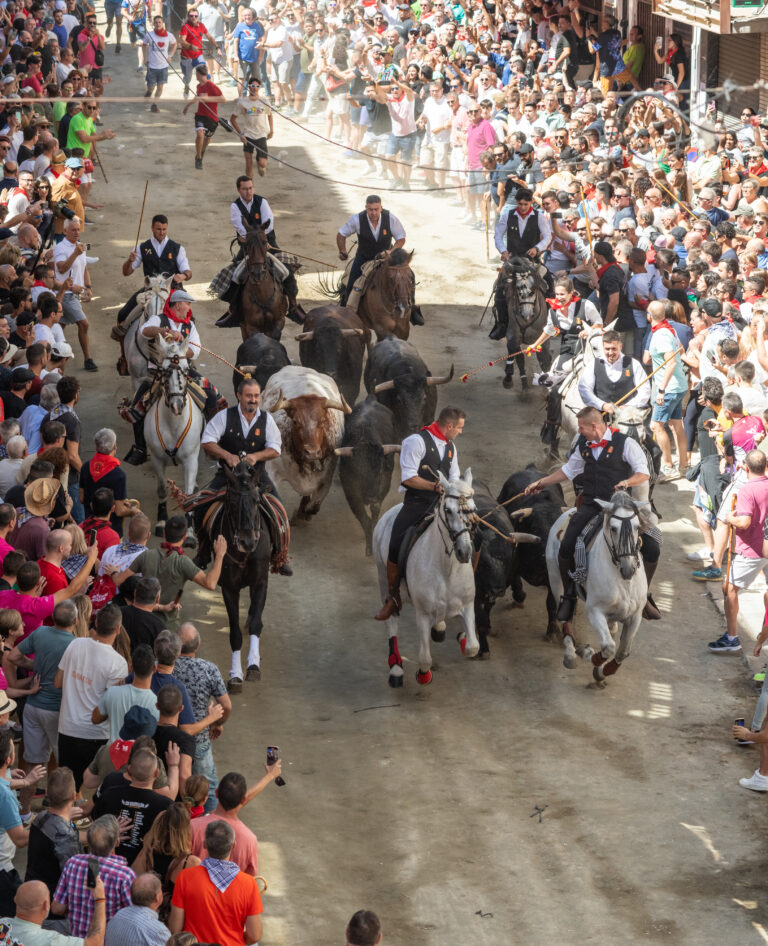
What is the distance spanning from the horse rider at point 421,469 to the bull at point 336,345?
413 centimetres

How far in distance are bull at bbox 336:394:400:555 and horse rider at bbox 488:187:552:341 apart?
365 centimetres

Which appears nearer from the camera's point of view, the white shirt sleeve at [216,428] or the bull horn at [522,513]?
the white shirt sleeve at [216,428]

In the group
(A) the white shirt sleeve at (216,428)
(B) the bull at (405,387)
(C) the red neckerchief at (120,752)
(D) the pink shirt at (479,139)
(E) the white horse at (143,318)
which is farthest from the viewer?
(D) the pink shirt at (479,139)

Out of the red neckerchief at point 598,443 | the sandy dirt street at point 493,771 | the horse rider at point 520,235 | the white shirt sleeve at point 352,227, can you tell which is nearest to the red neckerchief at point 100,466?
the sandy dirt street at point 493,771

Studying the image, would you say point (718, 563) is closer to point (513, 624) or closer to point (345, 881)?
point (513, 624)

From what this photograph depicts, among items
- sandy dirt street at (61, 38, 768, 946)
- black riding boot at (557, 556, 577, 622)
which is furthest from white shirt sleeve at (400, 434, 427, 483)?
sandy dirt street at (61, 38, 768, 946)

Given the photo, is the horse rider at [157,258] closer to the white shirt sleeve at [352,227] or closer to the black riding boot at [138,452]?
the black riding boot at [138,452]

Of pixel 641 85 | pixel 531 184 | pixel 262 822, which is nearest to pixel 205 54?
pixel 641 85

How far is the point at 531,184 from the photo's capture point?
811 inches

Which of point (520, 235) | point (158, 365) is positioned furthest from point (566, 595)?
point (520, 235)

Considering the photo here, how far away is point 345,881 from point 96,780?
193 centimetres

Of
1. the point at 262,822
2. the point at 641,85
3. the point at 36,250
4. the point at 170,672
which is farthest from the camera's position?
the point at 641,85

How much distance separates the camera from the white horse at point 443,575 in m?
10.3

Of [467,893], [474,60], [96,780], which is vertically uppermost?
[474,60]
